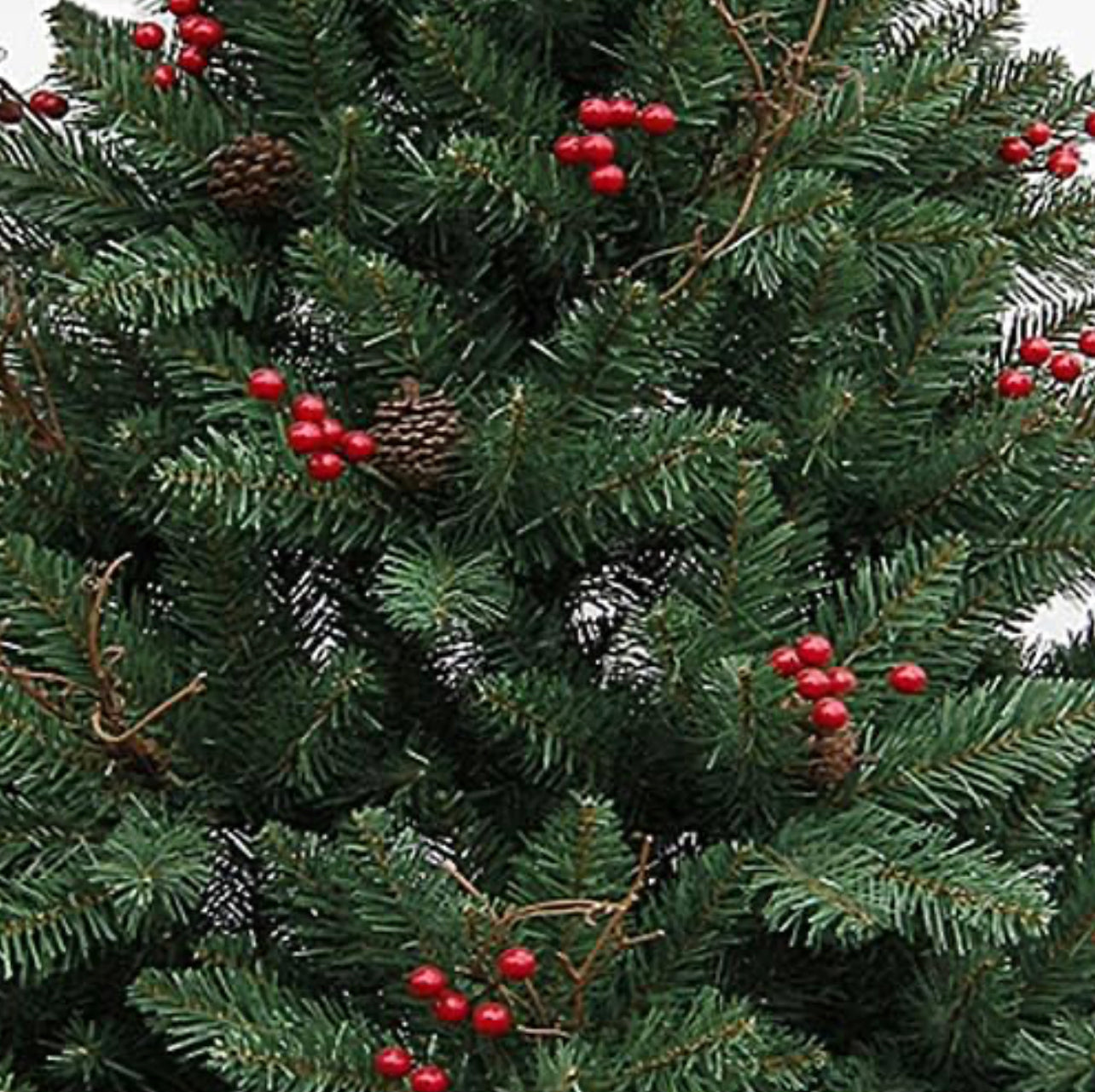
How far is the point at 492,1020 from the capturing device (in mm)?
802

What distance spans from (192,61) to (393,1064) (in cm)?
39

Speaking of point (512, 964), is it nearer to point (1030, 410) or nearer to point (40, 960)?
point (40, 960)

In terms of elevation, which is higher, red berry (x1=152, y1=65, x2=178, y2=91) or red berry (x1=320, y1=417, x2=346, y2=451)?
red berry (x1=152, y1=65, x2=178, y2=91)

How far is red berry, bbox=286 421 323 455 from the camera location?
832mm

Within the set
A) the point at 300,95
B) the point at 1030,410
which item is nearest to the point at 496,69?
the point at 300,95

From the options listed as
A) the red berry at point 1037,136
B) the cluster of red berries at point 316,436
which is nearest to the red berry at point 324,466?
the cluster of red berries at point 316,436

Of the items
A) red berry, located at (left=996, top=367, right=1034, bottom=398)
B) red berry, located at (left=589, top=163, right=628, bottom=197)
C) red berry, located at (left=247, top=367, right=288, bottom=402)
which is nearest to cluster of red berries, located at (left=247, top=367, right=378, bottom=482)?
red berry, located at (left=247, top=367, right=288, bottom=402)

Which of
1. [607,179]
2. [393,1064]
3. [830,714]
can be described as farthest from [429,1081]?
[607,179]

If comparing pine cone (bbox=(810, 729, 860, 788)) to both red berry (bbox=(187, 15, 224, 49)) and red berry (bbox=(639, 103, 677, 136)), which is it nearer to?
red berry (bbox=(639, 103, 677, 136))

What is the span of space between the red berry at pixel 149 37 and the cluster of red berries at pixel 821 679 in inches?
13.6

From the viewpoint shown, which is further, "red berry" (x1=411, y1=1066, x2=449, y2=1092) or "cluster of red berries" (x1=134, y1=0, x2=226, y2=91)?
"cluster of red berries" (x1=134, y1=0, x2=226, y2=91)

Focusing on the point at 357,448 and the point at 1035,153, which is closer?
the point at 357,448

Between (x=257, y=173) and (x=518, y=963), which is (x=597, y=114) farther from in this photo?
(x=518, y=963)

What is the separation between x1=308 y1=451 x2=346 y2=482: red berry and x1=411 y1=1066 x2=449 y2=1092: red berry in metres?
0.21
